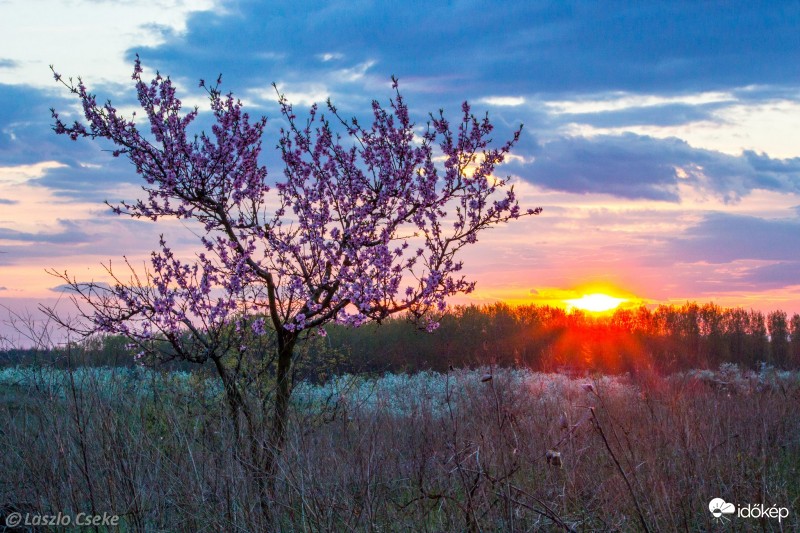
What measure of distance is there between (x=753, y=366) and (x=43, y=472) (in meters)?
17.0

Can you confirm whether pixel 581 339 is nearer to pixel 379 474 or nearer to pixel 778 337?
pixel 778 337

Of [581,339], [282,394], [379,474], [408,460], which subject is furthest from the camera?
[581,339]

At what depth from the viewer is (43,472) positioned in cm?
586

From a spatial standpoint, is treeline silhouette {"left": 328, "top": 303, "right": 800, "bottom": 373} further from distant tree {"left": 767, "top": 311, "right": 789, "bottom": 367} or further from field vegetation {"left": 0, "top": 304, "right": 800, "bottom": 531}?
field vegetation {"left": 0, "top": 304, "right": 800, "bottom": 531}

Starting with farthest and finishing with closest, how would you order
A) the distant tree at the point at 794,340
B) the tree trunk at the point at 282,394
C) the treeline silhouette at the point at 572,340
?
the distant tree at the point at 794,340 → the treeline silhouette at the point at 572,340 → the tree trunk at the point at 282,394

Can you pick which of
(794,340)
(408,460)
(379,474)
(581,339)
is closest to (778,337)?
(794,340)

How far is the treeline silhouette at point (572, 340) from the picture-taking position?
1681 cm

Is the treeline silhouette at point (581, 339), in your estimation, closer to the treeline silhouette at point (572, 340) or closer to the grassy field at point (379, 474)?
the treeline silhouette at point (572, 340)

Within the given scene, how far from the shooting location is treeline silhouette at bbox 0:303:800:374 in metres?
16.8

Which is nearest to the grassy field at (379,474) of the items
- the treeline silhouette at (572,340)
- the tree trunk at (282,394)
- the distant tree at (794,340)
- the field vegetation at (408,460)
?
the field vegetation at (408,460)

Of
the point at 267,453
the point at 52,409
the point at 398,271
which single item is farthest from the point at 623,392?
the point at 52,409

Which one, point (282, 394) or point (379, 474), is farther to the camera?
point (282, 394)

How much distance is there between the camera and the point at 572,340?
18.6 meters

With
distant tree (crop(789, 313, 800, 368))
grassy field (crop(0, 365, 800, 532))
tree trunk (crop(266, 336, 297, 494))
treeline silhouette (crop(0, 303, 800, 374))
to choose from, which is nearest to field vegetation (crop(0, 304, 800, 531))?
grassy field (crop(0, 365, 800, 532))
